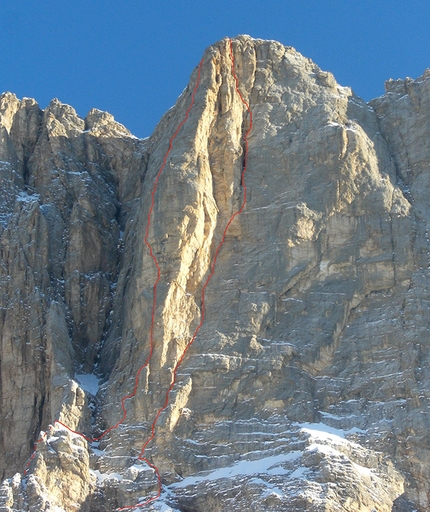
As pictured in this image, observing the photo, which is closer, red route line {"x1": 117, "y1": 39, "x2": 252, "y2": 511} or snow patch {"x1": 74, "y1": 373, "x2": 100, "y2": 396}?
red route line {"x1": 117, "y1": 39, "x2": 252, "y2": 511}

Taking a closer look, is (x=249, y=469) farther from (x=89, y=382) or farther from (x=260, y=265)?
(x=89, y=382)

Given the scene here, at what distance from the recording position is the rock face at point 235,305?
79.9 metres

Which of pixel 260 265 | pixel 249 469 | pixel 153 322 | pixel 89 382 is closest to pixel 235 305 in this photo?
pixel 260 265

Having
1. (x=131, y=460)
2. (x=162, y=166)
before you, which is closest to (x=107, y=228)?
(x=162, y=166)

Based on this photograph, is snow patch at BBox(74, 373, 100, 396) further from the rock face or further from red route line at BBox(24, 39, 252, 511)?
red route line at BBox(24, 39, 252, 511)

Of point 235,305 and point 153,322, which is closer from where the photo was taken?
point 153,322

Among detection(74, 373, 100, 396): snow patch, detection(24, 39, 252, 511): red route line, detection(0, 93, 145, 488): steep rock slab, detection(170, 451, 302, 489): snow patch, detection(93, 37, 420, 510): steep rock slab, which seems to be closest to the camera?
detection(170, 451, 302, 489): snow patch

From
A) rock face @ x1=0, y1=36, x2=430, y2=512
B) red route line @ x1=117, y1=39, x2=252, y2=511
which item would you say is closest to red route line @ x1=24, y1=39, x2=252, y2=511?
red route line @ x1=117, y1=39, x2=252, y2=511

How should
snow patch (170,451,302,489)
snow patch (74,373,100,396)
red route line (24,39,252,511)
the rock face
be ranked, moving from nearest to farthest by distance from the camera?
snow patch (170,451,302,489) < the rock face < red route line (24,39,252,511) < snow patch (74,373,100,396)

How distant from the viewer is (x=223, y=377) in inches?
3310

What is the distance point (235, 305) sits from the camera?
87312 mm

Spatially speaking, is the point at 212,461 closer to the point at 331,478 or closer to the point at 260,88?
the point at 331,478

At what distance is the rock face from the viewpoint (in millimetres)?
79938

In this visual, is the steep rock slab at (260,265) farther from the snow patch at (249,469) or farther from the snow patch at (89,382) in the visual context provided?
the snow patch at (89,382)
